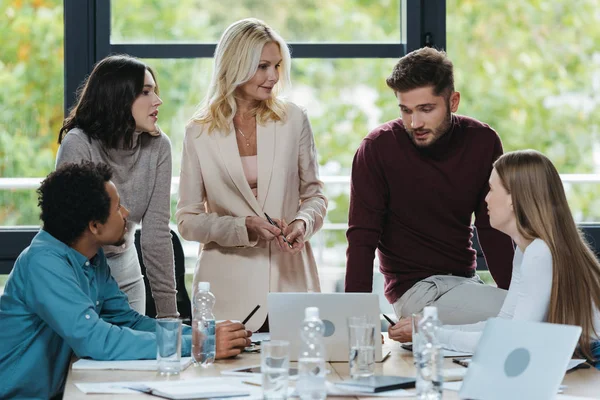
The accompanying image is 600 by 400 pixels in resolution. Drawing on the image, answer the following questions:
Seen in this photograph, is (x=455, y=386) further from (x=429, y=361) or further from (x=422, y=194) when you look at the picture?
(x=422, y=194)

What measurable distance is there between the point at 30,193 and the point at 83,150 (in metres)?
1.34

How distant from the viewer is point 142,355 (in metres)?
2.23

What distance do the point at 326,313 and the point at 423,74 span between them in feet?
3.49

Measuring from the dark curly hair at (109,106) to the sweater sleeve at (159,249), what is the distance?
200 millimetres

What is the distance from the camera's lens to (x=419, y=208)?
2951 millimetres

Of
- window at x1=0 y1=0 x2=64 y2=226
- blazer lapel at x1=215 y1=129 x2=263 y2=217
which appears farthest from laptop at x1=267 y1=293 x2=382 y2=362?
window at x1=0 y1=0 x2=64 y2=226

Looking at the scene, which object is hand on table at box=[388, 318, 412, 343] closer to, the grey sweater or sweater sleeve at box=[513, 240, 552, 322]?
sweater sleeve at box=[513, 240, 552, 322]

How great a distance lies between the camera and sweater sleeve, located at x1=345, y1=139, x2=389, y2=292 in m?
2.92

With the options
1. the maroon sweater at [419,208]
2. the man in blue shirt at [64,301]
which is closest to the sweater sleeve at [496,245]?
the maroon sweater at [419,208]

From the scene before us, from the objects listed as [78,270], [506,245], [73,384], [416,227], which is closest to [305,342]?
[73,384]

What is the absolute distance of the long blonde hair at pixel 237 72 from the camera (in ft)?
10.0

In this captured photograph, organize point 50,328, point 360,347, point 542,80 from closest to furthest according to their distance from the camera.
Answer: point 360,347 < point 50,328 < point 542,80

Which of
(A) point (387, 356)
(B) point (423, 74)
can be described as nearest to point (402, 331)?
(A) point (387, 356)

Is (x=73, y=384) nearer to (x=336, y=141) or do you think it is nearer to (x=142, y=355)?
(x=142, y=355)
